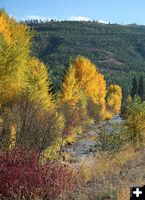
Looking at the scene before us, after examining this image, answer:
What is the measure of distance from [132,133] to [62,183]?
2475cm

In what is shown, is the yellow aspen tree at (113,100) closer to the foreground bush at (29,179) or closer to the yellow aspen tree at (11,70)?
the yellow aspen tree at (11,70)

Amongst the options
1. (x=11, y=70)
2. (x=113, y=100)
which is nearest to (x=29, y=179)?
(x=11, y=70)

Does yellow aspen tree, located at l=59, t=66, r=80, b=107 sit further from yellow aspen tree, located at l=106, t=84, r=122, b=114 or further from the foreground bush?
yellow aspen tree, located at l=106, t=84, r=122, b=114

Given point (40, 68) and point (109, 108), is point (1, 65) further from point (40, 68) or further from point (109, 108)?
point (109, 108)

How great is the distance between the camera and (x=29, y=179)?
547 inches

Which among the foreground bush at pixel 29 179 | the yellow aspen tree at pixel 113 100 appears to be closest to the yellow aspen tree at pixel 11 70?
the foreground bush at pixel 29 179

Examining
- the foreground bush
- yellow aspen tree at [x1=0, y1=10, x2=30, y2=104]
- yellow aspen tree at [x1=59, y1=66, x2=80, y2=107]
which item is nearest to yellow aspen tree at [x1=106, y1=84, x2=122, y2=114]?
yellow aspen tree at [x1=59, y1=66, x2=80, y2=107]

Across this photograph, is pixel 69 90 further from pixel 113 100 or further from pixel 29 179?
pixel 113 100

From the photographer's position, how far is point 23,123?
18.2 m

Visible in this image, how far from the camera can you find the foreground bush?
1356 centimetres

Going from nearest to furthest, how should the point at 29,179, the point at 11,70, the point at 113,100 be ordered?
the point at 29,179 < the point at 11,70 < the point at 113,100

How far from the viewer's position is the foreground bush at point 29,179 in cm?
1356

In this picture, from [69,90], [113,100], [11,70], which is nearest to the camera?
[11,70]

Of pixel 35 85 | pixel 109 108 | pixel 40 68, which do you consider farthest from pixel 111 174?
pixel 109 108
